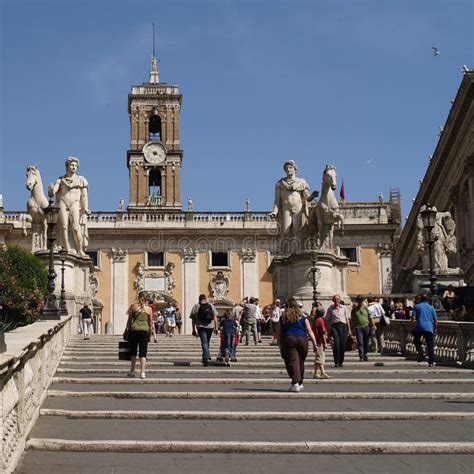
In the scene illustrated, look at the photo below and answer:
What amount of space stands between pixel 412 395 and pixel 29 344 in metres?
5.57

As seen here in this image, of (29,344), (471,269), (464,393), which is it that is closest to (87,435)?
(29,344)

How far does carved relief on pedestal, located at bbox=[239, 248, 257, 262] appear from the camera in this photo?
5912 cm

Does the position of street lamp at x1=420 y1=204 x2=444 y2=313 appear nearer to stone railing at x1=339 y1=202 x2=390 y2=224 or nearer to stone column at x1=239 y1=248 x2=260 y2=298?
stone column at x1=239 y1=248 x2=260 y2=298

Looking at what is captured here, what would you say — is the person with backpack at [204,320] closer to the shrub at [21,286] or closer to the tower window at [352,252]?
the shrub at [21,286]

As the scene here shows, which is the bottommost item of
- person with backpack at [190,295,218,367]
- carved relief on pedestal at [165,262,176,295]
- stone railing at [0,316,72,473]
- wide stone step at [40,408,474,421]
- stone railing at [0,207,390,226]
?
wide stone step at [40,408,474,421]

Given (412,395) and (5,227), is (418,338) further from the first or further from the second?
(5,227)

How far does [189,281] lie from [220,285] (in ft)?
7.66

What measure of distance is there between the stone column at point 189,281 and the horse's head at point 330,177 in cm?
3471

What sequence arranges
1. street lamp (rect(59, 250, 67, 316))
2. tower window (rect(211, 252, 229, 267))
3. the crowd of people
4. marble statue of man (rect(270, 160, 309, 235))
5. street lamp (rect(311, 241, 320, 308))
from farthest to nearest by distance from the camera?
tower window (rect(211, 252, 229, 267)) < marble statue of man (rect(270, 160, 309, 235)) < street lamp (rect(311, 241, 320, 308)) < street lamp (rect(59, 250, 67, 316)) < the crowd of people

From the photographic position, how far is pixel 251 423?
9.04m

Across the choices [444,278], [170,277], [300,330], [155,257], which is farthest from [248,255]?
[300,330]

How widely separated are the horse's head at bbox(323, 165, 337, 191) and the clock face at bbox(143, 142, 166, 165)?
4983 cm

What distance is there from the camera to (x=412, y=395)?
11.0m

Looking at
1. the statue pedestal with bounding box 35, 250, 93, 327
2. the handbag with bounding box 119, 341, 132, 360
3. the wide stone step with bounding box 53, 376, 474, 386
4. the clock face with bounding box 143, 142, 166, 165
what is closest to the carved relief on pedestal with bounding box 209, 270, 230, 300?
the clock face with bounding box 143, 142, 166, 165
